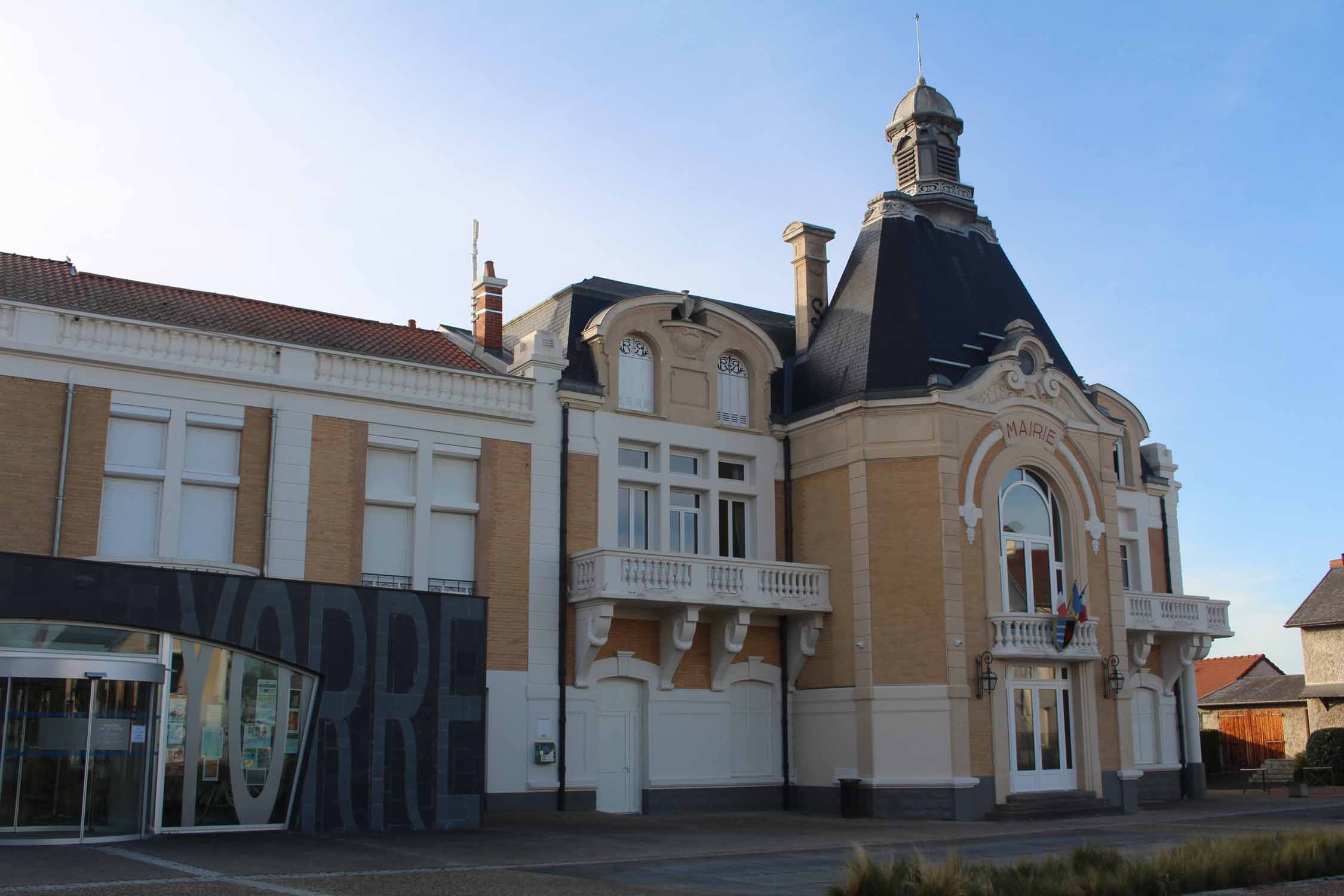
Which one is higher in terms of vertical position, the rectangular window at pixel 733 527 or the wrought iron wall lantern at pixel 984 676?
the rectangular window at pixel 733 527

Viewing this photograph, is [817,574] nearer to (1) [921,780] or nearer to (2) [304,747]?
(1) [921,780]

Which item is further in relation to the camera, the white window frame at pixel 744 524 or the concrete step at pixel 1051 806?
the white window frame at pixel 744 524

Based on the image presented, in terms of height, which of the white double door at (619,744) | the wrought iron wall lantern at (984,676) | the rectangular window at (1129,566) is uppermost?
the rectangular window at (1129,566)

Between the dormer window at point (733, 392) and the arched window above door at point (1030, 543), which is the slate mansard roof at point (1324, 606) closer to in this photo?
the arched window above door at point (1030, 543)

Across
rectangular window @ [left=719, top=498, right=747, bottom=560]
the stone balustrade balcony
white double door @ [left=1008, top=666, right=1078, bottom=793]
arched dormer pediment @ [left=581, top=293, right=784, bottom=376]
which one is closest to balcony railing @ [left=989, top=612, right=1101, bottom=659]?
white double door @ [left=1008, top=666, right=1078, bottom=793]

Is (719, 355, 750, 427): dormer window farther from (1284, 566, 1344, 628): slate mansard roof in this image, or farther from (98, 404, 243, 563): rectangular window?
(1284, 566, 1344, 628): slate mansard roof

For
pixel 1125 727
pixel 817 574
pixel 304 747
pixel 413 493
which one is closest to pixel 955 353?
pixel 817 574

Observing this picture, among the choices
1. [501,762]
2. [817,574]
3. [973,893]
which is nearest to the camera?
[973,893]

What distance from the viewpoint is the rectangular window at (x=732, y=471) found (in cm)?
2627

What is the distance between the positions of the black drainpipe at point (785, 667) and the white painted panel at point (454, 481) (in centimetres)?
682

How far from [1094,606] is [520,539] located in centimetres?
1197

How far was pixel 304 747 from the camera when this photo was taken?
18.0 m

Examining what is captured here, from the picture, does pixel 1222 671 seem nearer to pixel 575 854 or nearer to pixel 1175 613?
pixel 1175 613

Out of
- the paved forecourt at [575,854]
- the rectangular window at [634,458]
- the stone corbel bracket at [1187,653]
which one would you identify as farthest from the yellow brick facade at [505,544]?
the stone corbel bracket at [1187,653]
